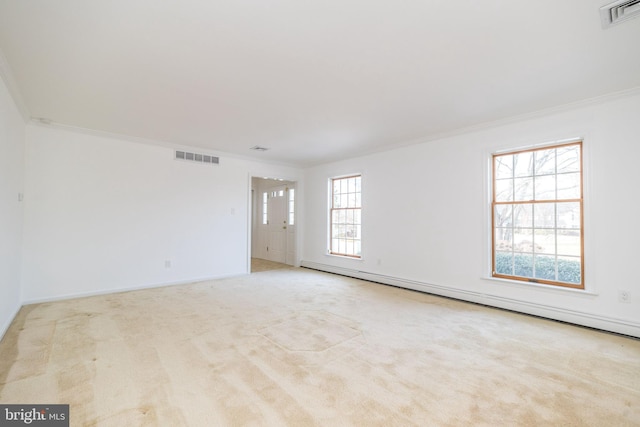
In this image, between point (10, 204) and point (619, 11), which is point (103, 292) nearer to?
point (10, 204)

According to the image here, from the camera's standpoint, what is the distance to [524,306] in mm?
3688

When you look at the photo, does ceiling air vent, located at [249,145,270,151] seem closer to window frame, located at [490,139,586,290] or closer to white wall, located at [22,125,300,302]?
white wall, located at [22,125,300,302]

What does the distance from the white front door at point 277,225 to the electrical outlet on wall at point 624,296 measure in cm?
622

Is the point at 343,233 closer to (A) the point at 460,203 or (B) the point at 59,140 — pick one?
(A) the point at 460,203

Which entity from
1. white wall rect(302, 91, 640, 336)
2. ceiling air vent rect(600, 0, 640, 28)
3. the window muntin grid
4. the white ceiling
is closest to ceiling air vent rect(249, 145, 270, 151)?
the white ceiling

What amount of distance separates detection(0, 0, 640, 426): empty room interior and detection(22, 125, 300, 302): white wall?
30mm

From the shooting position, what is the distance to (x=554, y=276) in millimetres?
3576

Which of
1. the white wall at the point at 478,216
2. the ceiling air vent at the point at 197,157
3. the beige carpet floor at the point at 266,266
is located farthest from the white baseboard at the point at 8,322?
the white wall at the point at 478,216

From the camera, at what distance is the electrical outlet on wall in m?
3.02

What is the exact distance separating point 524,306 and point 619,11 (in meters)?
3.16

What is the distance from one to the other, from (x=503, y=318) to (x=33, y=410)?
437 centimetres

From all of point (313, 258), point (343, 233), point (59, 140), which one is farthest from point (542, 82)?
point (59, 140)

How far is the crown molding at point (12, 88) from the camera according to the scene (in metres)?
2.59

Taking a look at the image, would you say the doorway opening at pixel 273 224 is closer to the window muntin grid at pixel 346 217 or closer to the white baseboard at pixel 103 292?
the window muntin grid at pixel 346 217
